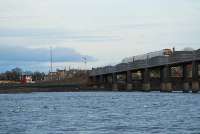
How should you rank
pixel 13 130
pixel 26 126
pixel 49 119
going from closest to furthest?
pixel 13 130 < pixel 26 126 < pixel 49 119

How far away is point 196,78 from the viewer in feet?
614

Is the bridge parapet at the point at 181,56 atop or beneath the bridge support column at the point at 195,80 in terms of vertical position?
atop

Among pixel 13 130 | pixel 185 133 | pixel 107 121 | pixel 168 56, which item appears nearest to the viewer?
pixel 185 133

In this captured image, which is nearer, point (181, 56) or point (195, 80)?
point (195, 80)

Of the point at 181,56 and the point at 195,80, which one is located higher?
the point at 181,56

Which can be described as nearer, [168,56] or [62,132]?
[62,132]

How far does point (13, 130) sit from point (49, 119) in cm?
1271

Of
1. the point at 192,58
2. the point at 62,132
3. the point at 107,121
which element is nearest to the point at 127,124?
the point at 107,121

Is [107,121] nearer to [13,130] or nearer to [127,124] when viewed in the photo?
[127,124]

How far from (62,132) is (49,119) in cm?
1594

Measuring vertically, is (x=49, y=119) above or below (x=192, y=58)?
below

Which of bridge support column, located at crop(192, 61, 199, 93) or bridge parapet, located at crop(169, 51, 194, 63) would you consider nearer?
bridge support column, located at crop(192, 61, 199, 93)

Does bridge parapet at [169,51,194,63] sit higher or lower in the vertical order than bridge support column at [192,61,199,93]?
higher

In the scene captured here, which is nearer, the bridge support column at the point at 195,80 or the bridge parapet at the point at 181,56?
the bridge support column at the point at 195,80
